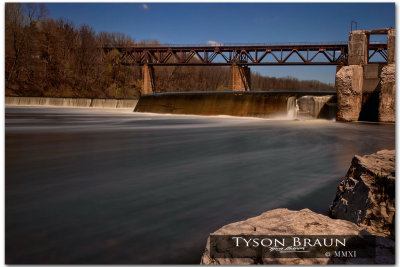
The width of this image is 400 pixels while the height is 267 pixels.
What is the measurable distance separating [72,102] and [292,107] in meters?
19.2

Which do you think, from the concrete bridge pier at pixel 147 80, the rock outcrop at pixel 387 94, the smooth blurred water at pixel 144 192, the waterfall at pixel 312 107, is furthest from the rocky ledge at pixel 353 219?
the concrete bridge pier at pixel 147 80

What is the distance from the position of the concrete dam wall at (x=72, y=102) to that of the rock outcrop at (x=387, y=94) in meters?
17.3

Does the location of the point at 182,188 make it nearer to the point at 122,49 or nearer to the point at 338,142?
the point at 338,142

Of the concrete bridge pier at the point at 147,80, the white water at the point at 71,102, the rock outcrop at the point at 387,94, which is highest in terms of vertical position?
the concrete bridge pier at the point at 147,80

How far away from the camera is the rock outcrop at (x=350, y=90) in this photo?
11.1 m

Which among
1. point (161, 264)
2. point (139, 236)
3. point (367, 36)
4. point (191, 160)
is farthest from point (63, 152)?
point (367, 36)

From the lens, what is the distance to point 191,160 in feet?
16.1

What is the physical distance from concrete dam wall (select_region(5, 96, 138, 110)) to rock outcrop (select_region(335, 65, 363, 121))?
16053mm

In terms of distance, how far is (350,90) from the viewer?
11086mm

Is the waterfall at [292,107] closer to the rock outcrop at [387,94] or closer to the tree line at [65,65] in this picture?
the rock outcrop at [387,94]

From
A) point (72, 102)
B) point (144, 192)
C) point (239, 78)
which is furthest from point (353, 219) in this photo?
point (239, 78)

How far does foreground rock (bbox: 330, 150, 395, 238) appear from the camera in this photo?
2.00 meters

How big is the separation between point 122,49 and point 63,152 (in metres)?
40.5

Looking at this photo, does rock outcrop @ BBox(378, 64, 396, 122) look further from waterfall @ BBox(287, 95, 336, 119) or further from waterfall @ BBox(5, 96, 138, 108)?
waterfall @ BBox(5, 96, 138, 108)
